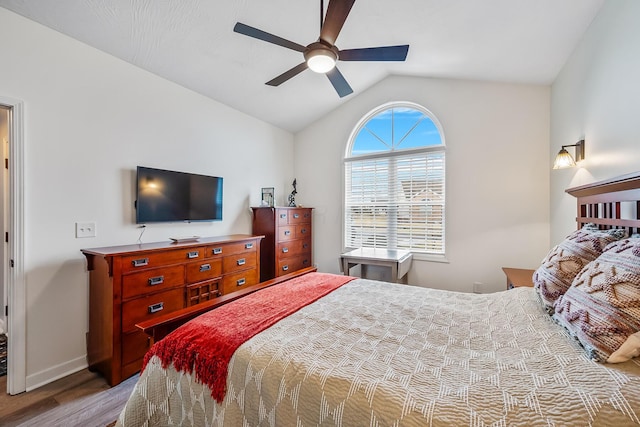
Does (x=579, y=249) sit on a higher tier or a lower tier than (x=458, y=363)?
higher

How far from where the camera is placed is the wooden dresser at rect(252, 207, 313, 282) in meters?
3.85

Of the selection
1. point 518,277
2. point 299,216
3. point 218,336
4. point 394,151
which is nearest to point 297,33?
point 394,151

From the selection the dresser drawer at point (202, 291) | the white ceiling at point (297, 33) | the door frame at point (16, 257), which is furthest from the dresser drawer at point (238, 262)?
the white ceiling at point (297, 33)

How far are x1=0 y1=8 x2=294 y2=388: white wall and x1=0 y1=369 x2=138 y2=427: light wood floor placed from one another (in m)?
0.14

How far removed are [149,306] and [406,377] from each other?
2198 millimetres

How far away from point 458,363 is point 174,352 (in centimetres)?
119

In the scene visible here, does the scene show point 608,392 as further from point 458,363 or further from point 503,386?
point 458,363

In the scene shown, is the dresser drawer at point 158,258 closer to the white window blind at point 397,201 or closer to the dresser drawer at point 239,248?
the dresser drawer at point 239,248

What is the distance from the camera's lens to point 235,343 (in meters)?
1.20

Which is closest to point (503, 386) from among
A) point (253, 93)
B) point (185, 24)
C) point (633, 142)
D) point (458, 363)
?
point (458, 363)

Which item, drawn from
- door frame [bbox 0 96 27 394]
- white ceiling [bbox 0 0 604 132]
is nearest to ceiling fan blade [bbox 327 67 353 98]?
white ceiling [bbox 0 0 604 132]

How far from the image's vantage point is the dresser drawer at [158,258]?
7.20ft

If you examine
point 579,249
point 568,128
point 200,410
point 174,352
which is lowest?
point 200,410

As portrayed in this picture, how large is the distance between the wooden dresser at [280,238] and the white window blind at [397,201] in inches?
29.8
